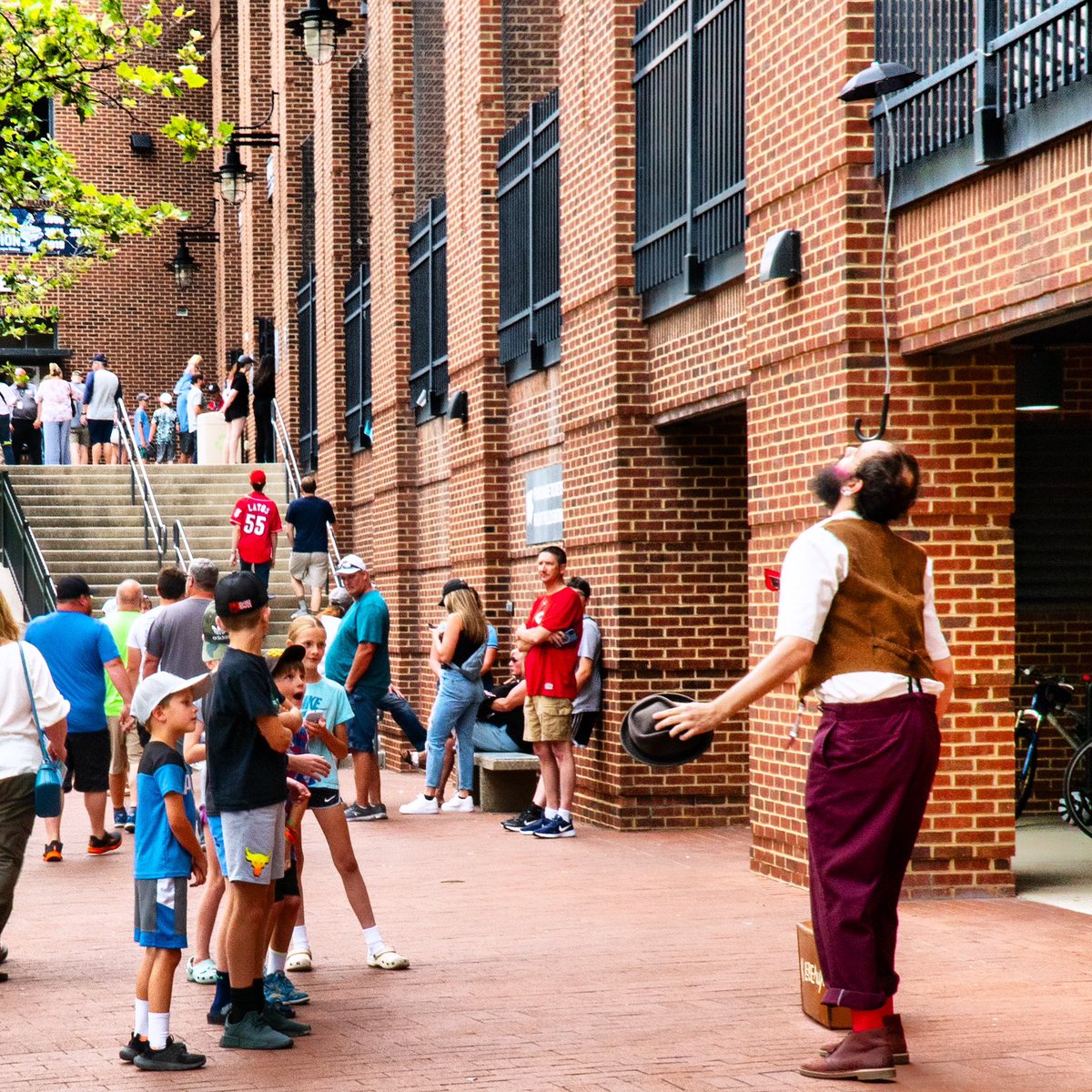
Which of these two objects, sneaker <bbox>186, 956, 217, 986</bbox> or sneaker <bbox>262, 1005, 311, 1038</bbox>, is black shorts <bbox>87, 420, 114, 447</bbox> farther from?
sneaker <bbox>262, 1005, 311, 1038</bbox>

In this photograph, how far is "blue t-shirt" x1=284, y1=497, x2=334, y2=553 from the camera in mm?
20328

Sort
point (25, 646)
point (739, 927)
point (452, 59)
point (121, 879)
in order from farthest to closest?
1. point (452, 59)
2. point (121, 879)
3. point (739, 927)
4. point (25, 646)

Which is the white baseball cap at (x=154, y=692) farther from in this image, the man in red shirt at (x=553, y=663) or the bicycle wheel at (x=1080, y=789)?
the bicycle wheel at (x=1080, y=789)

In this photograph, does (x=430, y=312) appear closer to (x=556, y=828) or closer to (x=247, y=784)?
(x=556, y=828)

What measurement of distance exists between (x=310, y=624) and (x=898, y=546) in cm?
Answer: 280

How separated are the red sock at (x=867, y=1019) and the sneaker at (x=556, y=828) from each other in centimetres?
687

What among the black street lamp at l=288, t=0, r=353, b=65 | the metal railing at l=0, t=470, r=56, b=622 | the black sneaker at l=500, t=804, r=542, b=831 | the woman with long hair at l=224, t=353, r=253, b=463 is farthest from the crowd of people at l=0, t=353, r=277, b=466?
the black sneaker at l=500, t=804, r=542, b=831

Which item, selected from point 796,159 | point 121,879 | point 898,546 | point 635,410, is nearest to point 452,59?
point 635,410

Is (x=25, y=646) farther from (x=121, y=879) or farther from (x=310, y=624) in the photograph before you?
(x=121, y=879)

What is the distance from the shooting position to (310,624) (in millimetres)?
7637

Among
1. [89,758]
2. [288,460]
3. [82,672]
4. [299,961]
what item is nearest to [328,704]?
[299,961]

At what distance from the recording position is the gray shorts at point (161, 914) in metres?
6.28

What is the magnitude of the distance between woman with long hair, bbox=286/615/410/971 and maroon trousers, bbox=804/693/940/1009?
234 centimetres

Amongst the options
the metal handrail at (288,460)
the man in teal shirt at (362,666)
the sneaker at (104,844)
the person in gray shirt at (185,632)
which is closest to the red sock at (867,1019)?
the person in gray shirt at (185,632)
